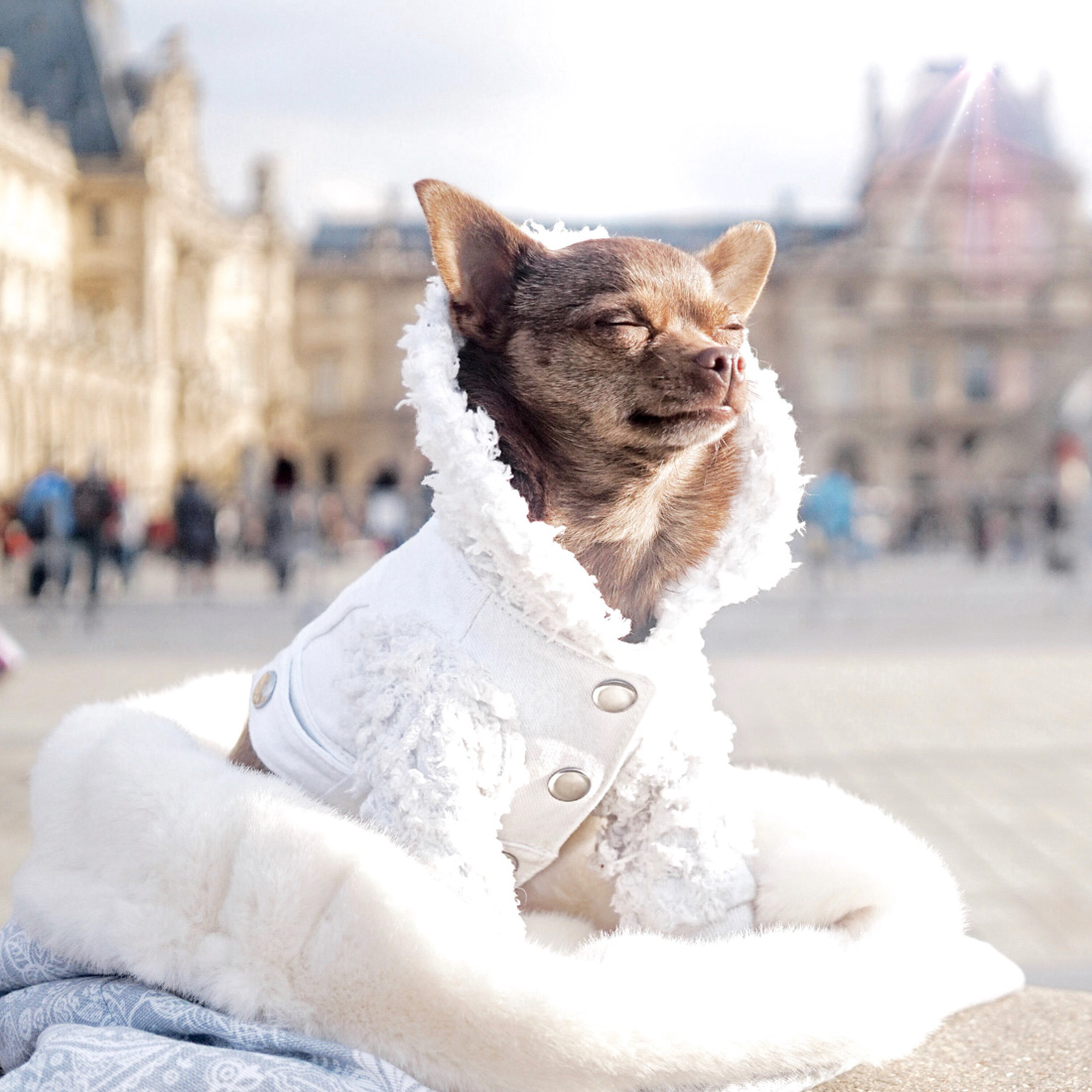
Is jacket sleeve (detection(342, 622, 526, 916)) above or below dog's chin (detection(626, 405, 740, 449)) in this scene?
below

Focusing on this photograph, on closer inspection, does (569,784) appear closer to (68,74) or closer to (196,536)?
(196,536)

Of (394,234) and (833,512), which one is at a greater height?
(394,234)

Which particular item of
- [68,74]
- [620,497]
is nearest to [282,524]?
[620,497]

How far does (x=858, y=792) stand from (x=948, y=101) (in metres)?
2.08

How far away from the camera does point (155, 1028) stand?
66.4 inches

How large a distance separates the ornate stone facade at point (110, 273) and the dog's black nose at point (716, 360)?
29.8 metres

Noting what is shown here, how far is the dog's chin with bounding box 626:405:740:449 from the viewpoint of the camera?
1.74 metres

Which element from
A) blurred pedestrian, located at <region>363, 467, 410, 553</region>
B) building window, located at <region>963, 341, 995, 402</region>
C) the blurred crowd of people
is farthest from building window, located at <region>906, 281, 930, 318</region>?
blurred pedestrian, located at <region>363, 467, 410, 553</region>

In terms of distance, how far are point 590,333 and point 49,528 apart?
10.7 metres

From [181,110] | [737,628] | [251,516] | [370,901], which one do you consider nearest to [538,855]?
[370,901]

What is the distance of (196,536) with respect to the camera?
49.0ft

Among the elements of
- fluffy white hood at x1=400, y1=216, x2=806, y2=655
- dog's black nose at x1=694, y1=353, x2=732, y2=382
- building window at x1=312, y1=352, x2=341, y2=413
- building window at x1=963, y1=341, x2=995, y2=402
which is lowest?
building window at x1=312, y1=352, x2=341, y2=413

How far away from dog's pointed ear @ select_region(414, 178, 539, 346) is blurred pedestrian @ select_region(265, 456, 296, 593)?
1118 cm

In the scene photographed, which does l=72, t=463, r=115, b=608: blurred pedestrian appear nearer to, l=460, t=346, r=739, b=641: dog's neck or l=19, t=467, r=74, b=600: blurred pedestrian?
l=19, t=467, r=74, b=600: blurred pedestrian
